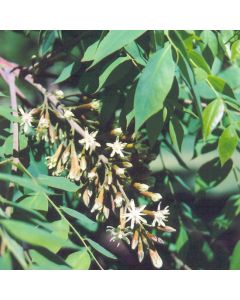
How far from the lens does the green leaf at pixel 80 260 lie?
0.82 metres

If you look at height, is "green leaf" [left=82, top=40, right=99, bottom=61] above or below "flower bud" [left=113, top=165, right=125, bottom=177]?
above

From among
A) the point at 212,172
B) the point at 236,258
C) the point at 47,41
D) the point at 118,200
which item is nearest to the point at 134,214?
the point at 118,200

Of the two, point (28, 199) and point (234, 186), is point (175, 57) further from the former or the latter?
point (234, 186)

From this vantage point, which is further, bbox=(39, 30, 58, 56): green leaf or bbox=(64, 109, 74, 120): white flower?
bbox=(39, 30, 58, 56): green leaf

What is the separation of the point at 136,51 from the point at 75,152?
223 mm

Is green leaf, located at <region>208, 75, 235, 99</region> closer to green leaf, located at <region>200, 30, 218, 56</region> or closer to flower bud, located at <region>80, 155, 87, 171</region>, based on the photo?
green leaf, located at <region>200, 30, 218, 56</region>

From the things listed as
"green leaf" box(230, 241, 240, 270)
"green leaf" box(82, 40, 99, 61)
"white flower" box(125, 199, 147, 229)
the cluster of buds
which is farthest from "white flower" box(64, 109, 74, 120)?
"green leaf" box(230, 241, 240, 270)

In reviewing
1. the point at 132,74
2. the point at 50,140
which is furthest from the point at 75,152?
the point at 132,74

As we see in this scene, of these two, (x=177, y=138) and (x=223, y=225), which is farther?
(x=223, y=225)

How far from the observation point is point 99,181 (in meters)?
0.88

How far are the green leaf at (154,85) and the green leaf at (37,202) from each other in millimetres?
221

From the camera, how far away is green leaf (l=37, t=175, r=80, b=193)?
84cm

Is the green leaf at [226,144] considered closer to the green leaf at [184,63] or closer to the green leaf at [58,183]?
the green leaf at [184,63]

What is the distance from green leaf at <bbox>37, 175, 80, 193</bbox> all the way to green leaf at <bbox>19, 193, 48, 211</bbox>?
1.0 inches
